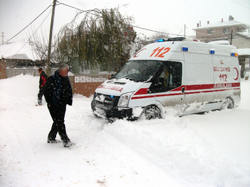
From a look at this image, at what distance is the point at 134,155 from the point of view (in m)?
4.10

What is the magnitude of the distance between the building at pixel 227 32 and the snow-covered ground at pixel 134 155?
36475mm

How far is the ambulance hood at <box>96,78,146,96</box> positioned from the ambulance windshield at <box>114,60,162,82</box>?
0.82 ft

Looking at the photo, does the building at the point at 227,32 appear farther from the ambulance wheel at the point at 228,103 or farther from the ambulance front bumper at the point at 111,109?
the ambulance front bumper at the point at 111,109

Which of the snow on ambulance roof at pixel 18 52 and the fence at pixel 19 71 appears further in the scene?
the snow on ambulance roof at pixel 18 52

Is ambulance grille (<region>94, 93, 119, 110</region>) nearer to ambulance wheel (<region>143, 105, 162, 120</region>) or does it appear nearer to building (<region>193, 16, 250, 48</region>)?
ambulance wheel (<region>143, 105, 162, 120</region>)

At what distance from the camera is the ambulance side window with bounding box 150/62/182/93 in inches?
230

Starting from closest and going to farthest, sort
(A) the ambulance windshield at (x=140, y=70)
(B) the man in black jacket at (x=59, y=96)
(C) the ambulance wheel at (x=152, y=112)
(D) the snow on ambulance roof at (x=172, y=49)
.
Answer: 1. (B) the man in black jacket at (x=59, y=96)
2. (C) the ambulance wheel at (x=152, y=112)
3. (A) the ambulance windshield at (x=140, y=70)
4. (D) the snow on ambulance roof at (x=172, y=49)

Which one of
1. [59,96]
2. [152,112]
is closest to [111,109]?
[152,112]

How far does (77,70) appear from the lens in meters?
17.3

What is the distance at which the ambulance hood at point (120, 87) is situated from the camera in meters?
5.52

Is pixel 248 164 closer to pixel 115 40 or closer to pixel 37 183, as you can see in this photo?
pixel 37 183

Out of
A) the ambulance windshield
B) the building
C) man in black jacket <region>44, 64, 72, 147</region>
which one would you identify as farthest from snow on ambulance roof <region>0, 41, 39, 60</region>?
the building

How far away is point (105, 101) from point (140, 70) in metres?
1.47

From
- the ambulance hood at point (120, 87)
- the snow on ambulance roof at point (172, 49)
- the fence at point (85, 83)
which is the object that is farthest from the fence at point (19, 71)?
the snow on ambulance roof at point (172, 49)
